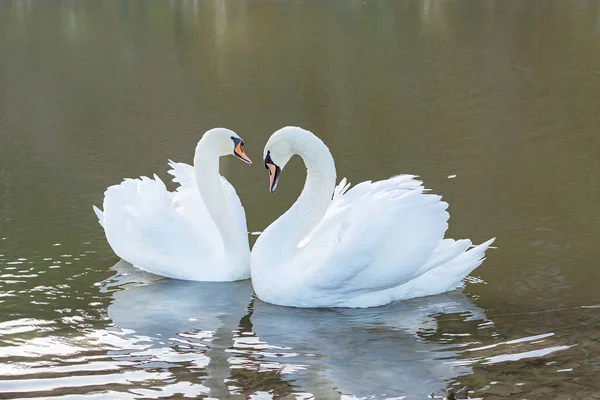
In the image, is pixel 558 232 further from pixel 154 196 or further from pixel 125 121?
pixel 125 121

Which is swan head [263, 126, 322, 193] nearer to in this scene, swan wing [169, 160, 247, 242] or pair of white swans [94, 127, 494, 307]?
pair of white swans [94, 127, 494, 307]

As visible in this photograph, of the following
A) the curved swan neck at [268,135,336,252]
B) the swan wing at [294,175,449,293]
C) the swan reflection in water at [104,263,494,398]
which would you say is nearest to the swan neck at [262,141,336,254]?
the curved swan neck at [268,135,336,252]

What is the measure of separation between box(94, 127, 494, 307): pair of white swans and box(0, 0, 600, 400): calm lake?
0.49ft

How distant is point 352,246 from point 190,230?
65.3 inches

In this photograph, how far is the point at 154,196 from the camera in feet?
25.4

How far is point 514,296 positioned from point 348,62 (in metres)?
12.2

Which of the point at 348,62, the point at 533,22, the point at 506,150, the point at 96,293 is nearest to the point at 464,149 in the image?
the point at 506,150

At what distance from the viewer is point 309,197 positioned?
7086 millimetres

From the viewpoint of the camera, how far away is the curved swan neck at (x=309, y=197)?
6.98 metres

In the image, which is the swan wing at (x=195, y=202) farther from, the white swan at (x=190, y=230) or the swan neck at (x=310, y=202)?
the swan neck at (x=310, y=202)

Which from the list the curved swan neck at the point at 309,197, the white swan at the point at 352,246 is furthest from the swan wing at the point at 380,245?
the curved swan neck at the point at 309,197

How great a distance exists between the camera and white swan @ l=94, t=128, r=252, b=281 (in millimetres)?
7531

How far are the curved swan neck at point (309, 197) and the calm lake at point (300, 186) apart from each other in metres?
0.54

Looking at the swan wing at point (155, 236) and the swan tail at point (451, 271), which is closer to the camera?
the swan tail at point (451, 271)
